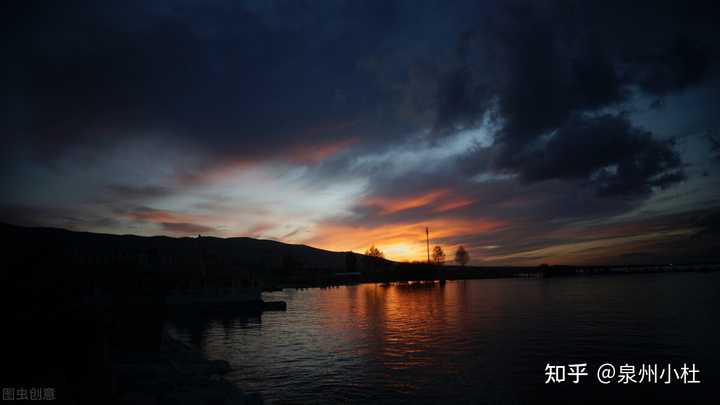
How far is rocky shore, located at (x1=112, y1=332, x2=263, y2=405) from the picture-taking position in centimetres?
1503

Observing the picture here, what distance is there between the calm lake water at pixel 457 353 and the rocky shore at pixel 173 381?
A: 2.04 m

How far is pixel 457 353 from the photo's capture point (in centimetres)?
2664

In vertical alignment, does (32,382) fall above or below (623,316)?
above

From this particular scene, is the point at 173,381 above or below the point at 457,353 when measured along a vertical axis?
above

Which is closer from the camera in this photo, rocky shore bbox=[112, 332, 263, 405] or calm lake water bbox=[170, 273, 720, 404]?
rocky shore bbox=[112, 332, 263, 405]

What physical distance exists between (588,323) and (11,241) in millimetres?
45009

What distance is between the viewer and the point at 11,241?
1235cm

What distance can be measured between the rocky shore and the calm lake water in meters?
2.04

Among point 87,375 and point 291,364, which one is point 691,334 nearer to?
point 291,364

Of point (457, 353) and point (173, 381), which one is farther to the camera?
point (457, 353)

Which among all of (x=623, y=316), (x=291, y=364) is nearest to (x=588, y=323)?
(x=623, y=316)

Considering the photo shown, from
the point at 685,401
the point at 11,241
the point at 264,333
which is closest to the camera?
the point at 11,241

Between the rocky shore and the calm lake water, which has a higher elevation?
the rocky shore

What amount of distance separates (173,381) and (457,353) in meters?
17.7
